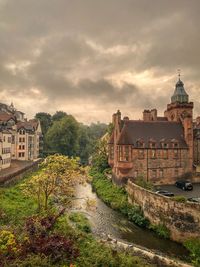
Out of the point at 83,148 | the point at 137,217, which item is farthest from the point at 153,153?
the point at 83,148

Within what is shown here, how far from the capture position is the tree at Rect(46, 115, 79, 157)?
10025 centimetres

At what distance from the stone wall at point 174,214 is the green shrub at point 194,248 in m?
0.59

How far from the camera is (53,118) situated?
130m

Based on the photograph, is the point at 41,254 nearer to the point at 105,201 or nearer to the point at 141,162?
the point at 105,201

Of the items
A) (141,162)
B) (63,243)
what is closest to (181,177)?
(141,162)

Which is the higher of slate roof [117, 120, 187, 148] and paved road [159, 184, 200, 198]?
slate roof [117, 120, 187, 148]

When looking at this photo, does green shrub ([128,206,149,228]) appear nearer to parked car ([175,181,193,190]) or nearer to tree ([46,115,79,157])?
parked car ([175,181,193,190])

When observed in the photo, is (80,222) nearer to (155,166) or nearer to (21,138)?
(155,166)

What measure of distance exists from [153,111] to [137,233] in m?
37.7

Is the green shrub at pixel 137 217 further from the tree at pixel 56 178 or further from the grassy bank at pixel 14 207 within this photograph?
the grassy bank at pixel 14 207

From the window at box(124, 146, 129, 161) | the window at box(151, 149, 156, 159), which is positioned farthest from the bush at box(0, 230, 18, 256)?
the window at box(151, 149, 156, 159)

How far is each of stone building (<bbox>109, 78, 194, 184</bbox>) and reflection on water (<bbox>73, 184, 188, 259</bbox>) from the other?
11.6 m

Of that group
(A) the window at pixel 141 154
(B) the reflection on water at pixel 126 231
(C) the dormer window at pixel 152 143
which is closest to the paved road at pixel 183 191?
(A) the window at pixel 141 154

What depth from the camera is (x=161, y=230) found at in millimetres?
32469
